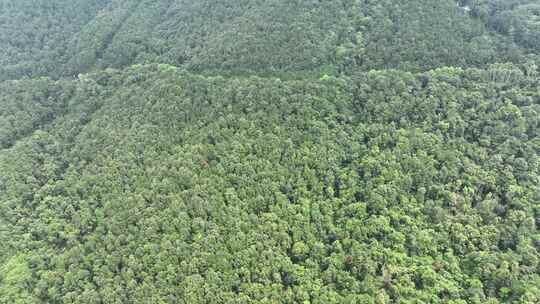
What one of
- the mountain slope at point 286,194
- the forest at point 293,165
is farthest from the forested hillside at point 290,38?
the mountain slope at point 286,194

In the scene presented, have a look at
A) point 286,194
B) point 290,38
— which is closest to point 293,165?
point 286,194

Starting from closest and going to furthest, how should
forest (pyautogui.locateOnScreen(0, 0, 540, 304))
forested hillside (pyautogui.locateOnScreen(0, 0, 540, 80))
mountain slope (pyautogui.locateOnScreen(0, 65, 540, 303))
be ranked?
mountain slope (pyautogui.locateOnScreen(0, 65, 540, 303)) → forest (pyautogui.locateOnScreen(0, 0, 540, 304)) → forested hillside (pyautogui.locateOnScreen(0, 0, 540, 80))

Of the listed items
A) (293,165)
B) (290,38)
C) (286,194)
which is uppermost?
(290,38)

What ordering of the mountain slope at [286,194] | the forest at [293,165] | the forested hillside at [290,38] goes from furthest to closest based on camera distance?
the forested hillside at [290,38] → the forest at [293,165] → the mountain slope at [286,194]

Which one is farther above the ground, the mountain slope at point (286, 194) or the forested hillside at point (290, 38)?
the forested hillside at point (290, 38)

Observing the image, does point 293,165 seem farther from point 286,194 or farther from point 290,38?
point 290,38

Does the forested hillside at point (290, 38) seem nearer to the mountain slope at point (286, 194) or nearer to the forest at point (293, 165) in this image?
the forest at point (293, 165)

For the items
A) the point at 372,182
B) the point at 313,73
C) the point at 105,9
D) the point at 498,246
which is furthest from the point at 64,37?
the point at 498,246

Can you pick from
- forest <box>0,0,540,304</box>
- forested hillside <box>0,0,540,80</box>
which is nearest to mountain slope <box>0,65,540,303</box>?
forest <box>0,0,540,304</box>

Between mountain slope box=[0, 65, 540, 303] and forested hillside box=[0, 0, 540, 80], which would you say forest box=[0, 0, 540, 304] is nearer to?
mountain slope box=[0, 65, 540, 303]
